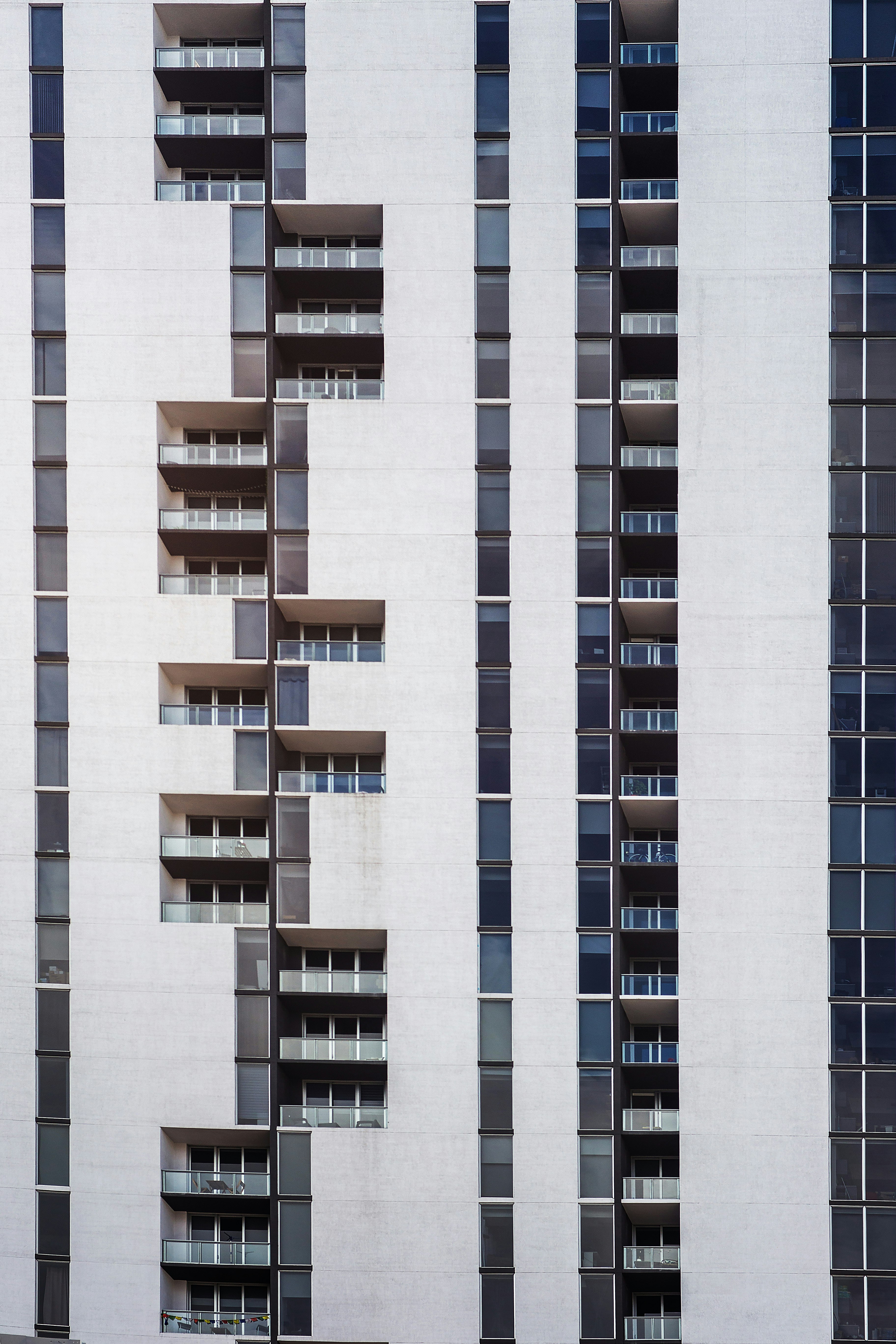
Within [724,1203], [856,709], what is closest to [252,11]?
[856,709]

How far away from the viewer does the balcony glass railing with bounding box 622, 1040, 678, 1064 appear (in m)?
25.8

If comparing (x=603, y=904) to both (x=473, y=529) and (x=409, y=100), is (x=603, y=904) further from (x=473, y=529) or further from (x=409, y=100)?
(x=409, y=100)

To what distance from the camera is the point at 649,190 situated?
87.6 ft

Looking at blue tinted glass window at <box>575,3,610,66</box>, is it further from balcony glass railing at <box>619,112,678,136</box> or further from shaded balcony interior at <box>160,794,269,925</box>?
shaded balcony interior at <box>160,794,269,925</box>

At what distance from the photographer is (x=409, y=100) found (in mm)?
26438

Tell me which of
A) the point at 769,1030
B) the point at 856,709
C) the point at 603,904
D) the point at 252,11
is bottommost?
the point at 769,1030

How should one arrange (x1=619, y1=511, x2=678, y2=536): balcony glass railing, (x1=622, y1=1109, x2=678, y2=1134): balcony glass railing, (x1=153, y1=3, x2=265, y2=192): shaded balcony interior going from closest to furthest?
(x1=622, y1=1109, x2=678, y2=1134): balcony glass railing, (x1=619, y1=511, x2=678, y2=536): balcony glass railing, (x1=153, y1=3, x2=265, y2=192): shaded balcony interior

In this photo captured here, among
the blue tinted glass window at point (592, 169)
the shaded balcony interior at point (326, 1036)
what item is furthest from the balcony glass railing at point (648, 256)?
the shaded balcony interior at point (326, 1036)

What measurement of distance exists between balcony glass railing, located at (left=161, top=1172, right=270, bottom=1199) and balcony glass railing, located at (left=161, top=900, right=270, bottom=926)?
266 inches

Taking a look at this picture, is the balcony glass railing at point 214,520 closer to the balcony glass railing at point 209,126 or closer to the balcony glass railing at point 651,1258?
the balcony glass railing at point 209,126

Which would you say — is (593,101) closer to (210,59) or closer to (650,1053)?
(210,59)

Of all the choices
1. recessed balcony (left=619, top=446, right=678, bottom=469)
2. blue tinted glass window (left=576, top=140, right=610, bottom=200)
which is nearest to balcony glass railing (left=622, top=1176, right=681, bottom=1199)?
recessed balcony (left=619, top=446, right=678, bottom=469)

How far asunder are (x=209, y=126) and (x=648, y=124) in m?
12.3

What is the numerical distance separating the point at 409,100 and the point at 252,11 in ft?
18.2
